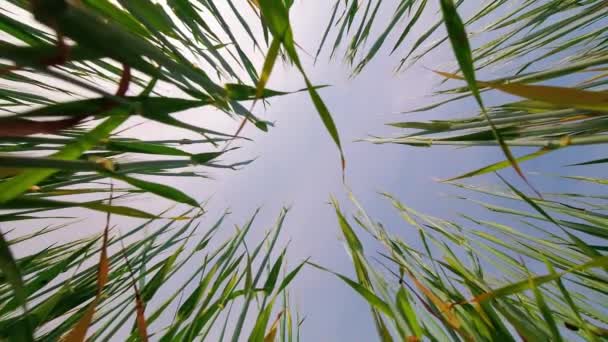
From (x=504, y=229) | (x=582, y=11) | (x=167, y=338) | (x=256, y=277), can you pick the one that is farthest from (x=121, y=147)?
(x=582, y=11)

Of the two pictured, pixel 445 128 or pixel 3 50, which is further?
pixel 445 128

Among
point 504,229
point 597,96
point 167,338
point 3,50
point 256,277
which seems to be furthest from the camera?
point 504,229

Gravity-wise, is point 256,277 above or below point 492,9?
below

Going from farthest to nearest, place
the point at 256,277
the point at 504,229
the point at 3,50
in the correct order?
the point at 504,229
the point at 256,277
the point at 3,50

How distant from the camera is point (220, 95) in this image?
36cm

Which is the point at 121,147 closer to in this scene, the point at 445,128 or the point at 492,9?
the point at 445,128

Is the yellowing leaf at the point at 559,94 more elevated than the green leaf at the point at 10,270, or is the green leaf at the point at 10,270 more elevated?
the yellowing leaf at the point at 559,94

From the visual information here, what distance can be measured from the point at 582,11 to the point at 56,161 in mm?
978

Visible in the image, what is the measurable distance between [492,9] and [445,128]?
0.56 metres

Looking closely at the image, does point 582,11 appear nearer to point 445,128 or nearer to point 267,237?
point 445,128

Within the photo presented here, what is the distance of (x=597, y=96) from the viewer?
0.33 m

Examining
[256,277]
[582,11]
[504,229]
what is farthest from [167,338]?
[582,11]

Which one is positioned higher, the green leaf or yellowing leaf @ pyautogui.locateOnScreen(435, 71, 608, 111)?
yellowing leaf @ pyautogui.locateOnScreen(435, 71, 608, 111)

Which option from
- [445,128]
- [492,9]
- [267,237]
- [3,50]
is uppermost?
[492,9]
